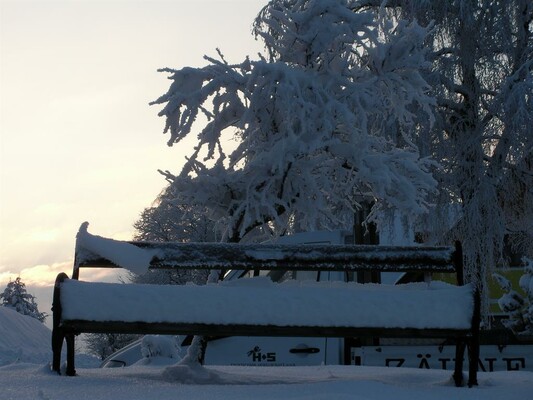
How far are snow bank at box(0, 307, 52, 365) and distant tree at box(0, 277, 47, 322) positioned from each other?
65.4ft

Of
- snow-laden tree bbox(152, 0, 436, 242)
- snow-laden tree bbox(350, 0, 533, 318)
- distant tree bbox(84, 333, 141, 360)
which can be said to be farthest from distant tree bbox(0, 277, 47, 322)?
snow-laden tree bbox(152, 0, 436, 242)

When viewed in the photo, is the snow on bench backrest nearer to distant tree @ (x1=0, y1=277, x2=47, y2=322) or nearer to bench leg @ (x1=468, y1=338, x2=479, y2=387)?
bench leg @ (x1=468, y1=338, x2=479, y2=387)

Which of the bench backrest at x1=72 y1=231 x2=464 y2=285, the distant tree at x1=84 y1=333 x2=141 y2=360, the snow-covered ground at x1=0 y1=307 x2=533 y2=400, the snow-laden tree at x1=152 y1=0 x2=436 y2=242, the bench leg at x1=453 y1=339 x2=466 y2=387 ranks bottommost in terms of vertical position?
the distant tree at x1=84 y1=333 x2=141 y2=360

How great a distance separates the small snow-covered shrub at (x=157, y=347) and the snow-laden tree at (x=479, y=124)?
8547 millimetres

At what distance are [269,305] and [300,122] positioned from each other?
1.71 metres

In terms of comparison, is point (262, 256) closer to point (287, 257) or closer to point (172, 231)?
point (287, 257)

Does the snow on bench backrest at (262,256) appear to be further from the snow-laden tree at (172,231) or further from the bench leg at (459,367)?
the snow-laden tree at (172,231)

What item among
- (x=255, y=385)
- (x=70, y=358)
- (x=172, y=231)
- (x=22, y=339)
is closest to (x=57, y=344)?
(x=70, y=358)

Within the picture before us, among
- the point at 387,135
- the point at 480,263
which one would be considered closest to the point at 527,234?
the point at 480,263

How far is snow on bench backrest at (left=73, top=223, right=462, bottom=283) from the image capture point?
4.86 metres

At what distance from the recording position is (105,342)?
123 ft

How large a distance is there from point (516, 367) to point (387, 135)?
8671mm

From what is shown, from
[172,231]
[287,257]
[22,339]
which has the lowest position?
[22,339]

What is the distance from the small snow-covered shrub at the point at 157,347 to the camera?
755 cm
